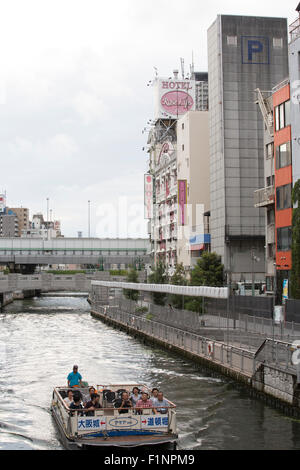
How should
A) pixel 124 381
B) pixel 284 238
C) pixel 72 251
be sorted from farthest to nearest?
pixel 72 251
pixel 284 238
pixel 124 381

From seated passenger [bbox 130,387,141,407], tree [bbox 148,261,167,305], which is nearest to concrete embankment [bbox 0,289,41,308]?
tree [bbox 148,261,167,305]

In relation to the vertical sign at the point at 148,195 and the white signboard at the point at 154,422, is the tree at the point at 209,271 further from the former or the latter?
the white signboard at the point at 154,422

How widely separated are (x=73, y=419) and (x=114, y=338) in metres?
36.3

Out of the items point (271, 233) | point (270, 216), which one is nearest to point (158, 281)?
point (271, 233)

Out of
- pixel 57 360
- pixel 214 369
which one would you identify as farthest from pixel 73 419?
pixel 57 360

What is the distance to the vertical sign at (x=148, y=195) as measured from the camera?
373 ft

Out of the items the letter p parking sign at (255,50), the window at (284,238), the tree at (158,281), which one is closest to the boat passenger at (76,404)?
the window at (284,238)

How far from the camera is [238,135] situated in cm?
7106

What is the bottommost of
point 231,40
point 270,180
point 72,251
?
point 72,251

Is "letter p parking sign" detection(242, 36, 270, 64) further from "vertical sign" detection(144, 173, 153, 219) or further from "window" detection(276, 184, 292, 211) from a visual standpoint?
"vertical sign" detection(144, 173, 153, 219)

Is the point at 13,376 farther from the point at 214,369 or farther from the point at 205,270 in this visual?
the point at 205,270

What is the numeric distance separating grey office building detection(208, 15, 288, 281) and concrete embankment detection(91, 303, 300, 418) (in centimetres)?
2275

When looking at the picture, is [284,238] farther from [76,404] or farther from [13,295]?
[13,295]

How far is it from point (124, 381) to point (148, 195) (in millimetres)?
82469
